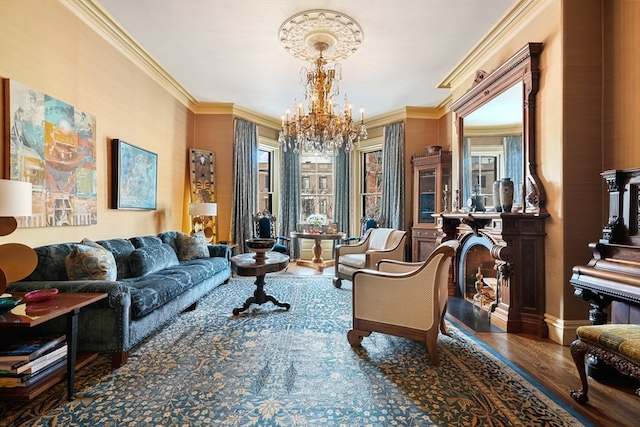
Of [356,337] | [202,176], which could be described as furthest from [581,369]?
[202,176]

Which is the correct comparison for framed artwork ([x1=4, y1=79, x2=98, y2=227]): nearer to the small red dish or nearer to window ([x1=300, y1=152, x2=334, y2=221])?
the small red dish

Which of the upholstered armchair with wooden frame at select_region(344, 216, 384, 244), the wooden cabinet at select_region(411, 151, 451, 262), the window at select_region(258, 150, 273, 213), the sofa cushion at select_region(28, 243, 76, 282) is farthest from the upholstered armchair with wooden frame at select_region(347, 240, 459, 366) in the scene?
the window at select_region(258, 150, 273, 213)

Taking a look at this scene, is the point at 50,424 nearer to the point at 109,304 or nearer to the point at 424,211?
the point at 109,304

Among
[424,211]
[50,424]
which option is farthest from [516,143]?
[50,424]

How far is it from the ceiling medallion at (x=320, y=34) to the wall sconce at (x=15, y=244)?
282cm

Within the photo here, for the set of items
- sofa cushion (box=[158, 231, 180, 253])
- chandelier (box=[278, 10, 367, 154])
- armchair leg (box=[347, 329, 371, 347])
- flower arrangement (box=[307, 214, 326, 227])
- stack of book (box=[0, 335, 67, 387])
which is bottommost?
armchair leg (box=[347, 329, 371, 347])

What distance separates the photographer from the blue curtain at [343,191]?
7.01 metres

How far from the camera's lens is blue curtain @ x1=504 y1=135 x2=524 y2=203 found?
312cm

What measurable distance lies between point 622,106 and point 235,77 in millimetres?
4550

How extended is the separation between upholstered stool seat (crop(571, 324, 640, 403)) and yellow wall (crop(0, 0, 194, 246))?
4124 mm

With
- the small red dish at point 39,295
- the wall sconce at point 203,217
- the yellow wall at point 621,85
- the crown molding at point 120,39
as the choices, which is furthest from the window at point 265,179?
the yellow wall at point 621,85

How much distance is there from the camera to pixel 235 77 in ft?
15.4

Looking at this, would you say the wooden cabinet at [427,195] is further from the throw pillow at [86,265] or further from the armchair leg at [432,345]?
the throw pillow at [86,265]

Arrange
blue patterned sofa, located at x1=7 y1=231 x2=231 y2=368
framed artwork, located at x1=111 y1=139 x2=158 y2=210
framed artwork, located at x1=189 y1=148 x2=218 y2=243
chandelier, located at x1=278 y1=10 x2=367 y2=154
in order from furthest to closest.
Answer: framed artwork, located at x1=189 y1=148 x2=218 y2=243 < framed artwork, located at x1=111 y1=139 x2=158 y2=210 < chandelier, located at x1=278 y1=10 x2=367 y2=154 < blue patterned sofa, located at x1=7 y1=231 x2=231 y2=368
